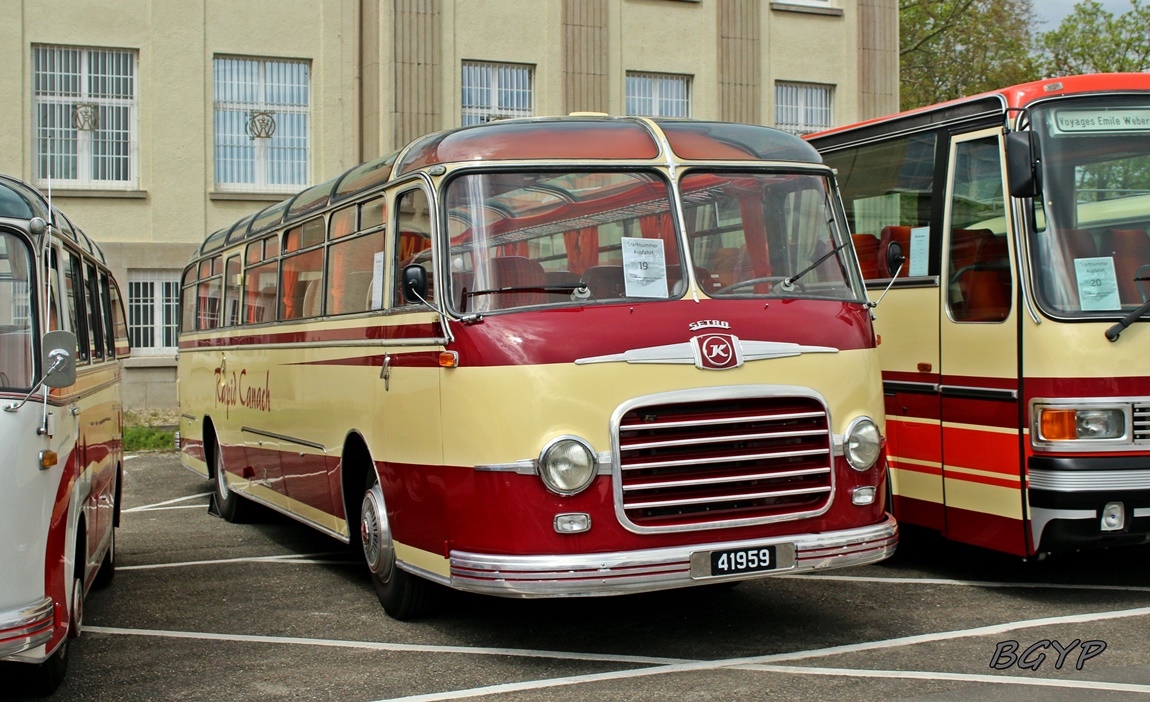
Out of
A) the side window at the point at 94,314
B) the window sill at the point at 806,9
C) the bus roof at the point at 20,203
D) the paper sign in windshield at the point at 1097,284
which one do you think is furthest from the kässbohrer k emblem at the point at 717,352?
the window sill at the point at 806,9

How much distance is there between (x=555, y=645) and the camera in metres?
7.28

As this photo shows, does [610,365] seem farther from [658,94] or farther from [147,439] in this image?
[658,94]

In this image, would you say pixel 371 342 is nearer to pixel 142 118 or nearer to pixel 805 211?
pixel 805 211

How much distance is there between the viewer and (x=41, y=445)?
587 centimetres

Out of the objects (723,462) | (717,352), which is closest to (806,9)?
(717,352)

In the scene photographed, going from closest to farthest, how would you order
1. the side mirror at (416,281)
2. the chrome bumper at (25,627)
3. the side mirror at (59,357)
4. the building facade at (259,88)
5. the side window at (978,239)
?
the chrome bumper at (25,627)
the side mirror at (59,357)
the side mirror at (416,281)
the side window at (978,239)
the building facade at (259,88)

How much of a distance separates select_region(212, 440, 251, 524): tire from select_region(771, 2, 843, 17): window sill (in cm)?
1697

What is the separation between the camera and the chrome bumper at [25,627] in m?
5.48

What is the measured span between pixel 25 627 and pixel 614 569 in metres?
2.66

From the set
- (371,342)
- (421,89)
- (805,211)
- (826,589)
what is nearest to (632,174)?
(805,211)

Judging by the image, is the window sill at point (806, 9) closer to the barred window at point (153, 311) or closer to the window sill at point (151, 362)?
the barred window at point (153, 311)

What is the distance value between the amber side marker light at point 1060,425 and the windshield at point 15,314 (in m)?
5.64

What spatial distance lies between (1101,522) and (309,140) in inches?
704

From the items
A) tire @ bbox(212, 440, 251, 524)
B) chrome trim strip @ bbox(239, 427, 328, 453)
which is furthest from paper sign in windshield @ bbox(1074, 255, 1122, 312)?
tire @ bbox(212, 440, 251, 524)
